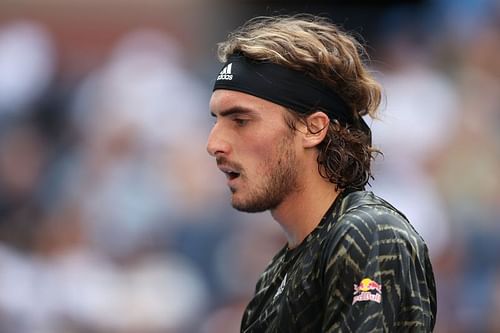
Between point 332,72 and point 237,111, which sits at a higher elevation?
point 332,72

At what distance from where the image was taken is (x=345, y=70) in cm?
329

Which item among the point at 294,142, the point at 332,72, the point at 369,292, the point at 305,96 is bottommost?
the point at 369,292

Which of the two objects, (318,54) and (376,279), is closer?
(376,279)

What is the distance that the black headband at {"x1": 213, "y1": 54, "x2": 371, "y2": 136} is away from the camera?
3193 millimetres

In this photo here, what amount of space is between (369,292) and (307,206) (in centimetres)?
64

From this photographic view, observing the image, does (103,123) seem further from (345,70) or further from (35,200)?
(345,70)

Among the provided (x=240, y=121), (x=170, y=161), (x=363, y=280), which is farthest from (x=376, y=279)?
(x=170, y=161)

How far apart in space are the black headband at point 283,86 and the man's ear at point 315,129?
3 cm

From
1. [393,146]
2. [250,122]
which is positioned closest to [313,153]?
[250,122]

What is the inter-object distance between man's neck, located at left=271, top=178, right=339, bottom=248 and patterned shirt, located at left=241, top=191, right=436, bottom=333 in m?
0.15

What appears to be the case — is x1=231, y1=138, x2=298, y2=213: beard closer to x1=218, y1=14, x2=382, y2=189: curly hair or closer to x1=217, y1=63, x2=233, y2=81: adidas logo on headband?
x1=218, y1=14, x2=382, y2=189: curly hair

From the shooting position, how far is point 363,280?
2.64 m

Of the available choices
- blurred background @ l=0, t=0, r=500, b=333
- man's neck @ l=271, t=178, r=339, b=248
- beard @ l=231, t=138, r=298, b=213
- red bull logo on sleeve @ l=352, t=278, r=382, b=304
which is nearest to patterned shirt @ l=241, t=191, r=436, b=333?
red bull logo on sleeve @ l=352, t=278, r=382, b=304

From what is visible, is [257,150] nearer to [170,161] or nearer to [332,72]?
[332,72]
